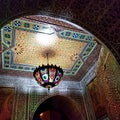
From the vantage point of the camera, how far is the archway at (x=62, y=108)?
587cm

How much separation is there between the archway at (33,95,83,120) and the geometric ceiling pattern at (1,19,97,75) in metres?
1.41

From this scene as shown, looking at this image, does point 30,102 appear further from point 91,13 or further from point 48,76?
point 91,13

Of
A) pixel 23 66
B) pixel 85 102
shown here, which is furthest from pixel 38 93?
pixel 85 102

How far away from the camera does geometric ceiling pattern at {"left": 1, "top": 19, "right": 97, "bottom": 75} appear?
3.97 meters

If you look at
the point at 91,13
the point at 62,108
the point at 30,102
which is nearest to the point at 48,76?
the point at 30,102

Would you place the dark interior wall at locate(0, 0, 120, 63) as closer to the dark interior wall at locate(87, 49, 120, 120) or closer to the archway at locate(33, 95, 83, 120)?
the dark interior wall at locate(87, 49, 120, 120)

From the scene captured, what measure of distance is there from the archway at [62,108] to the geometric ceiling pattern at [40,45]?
1410 mm

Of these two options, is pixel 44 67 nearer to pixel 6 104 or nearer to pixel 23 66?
pixel 23 66

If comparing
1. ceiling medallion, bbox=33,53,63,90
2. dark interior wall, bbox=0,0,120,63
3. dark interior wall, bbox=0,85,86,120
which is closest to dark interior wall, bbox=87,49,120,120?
dark interior wall, bbox=0,0,120,63

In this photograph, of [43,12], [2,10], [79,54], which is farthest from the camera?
[79,54]

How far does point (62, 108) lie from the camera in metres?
6.76

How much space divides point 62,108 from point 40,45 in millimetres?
3474

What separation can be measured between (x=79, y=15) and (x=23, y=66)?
3.52 meters

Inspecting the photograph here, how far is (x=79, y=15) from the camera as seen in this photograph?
2195 millimetres
